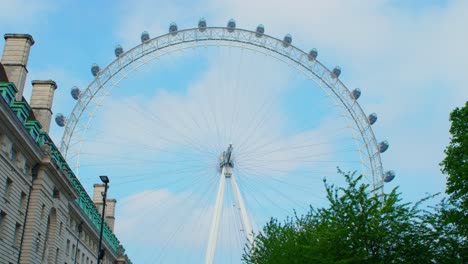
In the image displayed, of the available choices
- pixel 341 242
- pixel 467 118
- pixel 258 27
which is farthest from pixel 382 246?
pixel 258 27

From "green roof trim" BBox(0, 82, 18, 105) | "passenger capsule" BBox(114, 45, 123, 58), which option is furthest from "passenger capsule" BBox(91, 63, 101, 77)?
"green roof trim" BBox(0, 82, 18, 105)

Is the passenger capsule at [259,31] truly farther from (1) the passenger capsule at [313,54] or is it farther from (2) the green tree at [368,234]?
(2) the green tree at [368,234]

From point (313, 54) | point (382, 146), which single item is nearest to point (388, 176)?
point (382, 146)

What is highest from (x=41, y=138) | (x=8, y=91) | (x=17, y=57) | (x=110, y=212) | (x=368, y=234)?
(x=110, y=212)

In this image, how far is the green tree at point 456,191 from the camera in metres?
31.9

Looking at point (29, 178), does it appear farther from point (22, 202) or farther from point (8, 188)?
point (8, 188)

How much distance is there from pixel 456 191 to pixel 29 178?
3024 centimetres

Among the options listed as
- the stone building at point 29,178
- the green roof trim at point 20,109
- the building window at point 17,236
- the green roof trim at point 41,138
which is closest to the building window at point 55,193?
the stone building at point 29,178

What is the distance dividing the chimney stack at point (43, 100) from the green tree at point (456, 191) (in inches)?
1280

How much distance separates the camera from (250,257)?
1964 inches

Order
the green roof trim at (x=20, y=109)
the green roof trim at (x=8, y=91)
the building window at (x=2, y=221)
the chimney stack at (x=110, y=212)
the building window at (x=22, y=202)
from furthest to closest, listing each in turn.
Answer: the chimney stack at (x=110, y=212), the building window at (x=22, y=202), the green roof trim at (x=20, y=109), the building window at (x=2, y=221), the green roof trim at (x=8, y=91)

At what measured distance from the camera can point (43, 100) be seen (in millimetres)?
49969

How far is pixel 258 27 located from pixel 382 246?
38025 millimetres

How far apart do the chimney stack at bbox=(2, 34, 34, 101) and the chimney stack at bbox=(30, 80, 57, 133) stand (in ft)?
17.6
